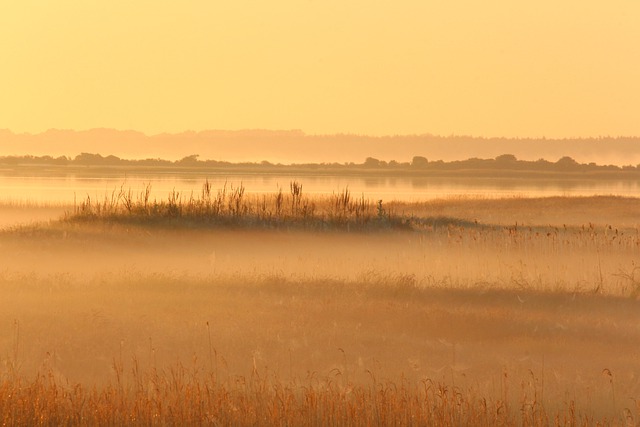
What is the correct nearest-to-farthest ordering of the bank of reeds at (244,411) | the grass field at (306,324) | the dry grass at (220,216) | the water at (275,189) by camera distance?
the bank of reeds at (244,411) < the grass field at (306,324) < the dry grass at (220,216) < the water at (275,189)

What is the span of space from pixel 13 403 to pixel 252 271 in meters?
14.9

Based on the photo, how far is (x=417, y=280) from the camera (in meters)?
24.4

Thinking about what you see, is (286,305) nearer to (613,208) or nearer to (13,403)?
(13,403)

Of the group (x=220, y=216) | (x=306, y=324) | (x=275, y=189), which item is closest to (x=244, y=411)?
(x=306, y=324)

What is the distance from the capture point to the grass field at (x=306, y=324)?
11.5m

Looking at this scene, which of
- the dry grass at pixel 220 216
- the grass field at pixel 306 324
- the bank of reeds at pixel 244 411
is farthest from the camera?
the dry grass at pixel 220 216

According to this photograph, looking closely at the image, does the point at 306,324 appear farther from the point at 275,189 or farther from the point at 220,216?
the point at 275,189

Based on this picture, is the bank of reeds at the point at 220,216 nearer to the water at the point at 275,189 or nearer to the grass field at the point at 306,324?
the grass field at the point at 306,324

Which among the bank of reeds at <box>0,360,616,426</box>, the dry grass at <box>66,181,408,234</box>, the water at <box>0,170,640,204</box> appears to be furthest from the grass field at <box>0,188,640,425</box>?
the water at <box>0,170,640,204</box>

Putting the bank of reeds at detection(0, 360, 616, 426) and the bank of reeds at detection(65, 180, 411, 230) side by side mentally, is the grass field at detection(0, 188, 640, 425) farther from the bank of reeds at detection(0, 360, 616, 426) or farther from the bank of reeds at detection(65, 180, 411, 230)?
the bank of reeds at detection(65, 180, 411, 230)

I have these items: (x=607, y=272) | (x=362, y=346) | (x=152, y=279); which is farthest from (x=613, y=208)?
(x=362, y=346)

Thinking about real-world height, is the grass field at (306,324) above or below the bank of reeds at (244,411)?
below

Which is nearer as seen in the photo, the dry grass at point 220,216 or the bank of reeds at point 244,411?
the bank of reeds at point 244,411

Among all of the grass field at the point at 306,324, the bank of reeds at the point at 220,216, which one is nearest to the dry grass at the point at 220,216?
the bank of reeds at the point at 220,216
